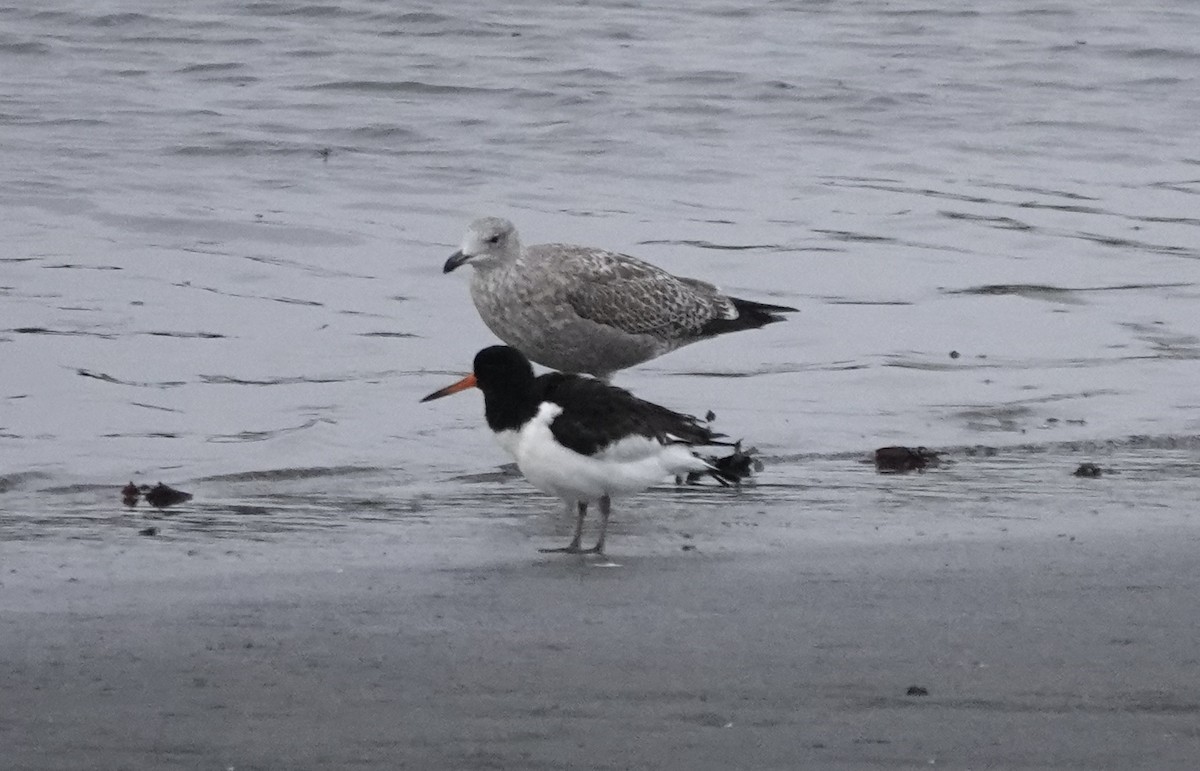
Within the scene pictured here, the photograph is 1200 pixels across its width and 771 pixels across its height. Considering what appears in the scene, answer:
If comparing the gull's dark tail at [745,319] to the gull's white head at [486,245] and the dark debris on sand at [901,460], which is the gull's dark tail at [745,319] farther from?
the dark debris on sand at [901,460]

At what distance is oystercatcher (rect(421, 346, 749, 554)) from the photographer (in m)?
7.64

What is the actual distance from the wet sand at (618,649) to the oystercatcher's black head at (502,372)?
0.56 m

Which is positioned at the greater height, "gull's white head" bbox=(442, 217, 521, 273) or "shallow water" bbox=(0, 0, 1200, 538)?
"gull's white head" bbox=(442, 217, 521, 273)

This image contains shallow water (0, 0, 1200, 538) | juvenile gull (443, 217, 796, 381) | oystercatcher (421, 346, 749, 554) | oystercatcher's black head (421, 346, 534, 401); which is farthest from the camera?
juvenile gull (443, 217, 796, 381)

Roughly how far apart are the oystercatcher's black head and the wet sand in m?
0.56

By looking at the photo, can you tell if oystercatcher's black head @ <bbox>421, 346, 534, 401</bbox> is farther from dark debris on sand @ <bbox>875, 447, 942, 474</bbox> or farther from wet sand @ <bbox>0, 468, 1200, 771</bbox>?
dark debris on sand @ <bbox>875, 447, 942, 474</bbox>

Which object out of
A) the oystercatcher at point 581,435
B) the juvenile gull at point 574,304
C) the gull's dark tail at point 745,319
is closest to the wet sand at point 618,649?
the oystercatcher at point 581,435

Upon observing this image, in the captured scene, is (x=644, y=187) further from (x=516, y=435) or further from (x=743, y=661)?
(x=743, y=661)

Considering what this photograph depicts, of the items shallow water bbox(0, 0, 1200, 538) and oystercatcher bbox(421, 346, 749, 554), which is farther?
shallow water bbox(0, 0, 1200, 538)

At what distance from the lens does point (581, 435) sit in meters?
7.64

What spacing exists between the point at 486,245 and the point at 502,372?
110 inches

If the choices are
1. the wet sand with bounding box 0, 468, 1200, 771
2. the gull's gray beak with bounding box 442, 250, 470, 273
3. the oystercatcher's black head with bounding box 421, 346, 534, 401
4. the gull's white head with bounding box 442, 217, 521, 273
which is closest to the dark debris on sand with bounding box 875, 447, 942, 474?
the wet sand with bounding box 0, 468, 1200, 771

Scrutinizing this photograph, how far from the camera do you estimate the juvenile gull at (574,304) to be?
419 inches

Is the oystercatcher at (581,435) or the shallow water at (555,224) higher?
the oystercatcher at (581,435)
